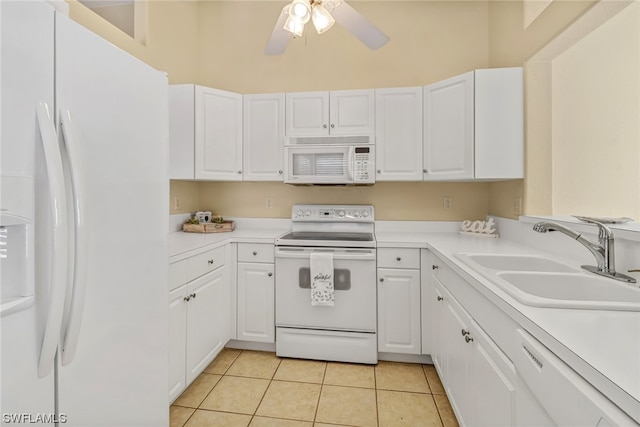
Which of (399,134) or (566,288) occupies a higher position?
(399,134)

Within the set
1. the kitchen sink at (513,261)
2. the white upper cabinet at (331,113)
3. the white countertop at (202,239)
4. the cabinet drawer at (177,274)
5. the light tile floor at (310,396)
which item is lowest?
the light tile floor at (310,396)

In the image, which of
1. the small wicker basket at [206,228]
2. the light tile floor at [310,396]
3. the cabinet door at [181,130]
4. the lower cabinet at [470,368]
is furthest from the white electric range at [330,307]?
the cabinet door at [181,130]

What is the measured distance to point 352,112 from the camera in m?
2.54

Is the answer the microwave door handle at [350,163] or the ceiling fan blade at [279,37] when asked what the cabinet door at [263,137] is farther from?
the ceiling fan blade at [279,37]

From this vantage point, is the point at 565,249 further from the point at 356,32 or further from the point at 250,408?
the point at 250,408

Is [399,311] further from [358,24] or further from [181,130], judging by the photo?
[181,130]

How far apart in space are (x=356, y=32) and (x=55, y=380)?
6.34ft

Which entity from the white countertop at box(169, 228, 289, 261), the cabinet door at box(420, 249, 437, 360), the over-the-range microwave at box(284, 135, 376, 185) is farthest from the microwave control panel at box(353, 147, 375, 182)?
the white countertop at box(169, 228, 289, 261)

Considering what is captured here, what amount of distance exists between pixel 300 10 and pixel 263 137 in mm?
1289

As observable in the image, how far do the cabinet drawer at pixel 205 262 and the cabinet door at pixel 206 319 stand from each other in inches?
1.6

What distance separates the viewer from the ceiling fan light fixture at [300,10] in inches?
57.6

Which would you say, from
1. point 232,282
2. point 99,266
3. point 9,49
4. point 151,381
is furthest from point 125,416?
point 232,282

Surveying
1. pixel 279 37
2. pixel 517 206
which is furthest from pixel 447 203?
pixel 279 37

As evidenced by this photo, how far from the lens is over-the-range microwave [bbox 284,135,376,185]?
2430 mm
